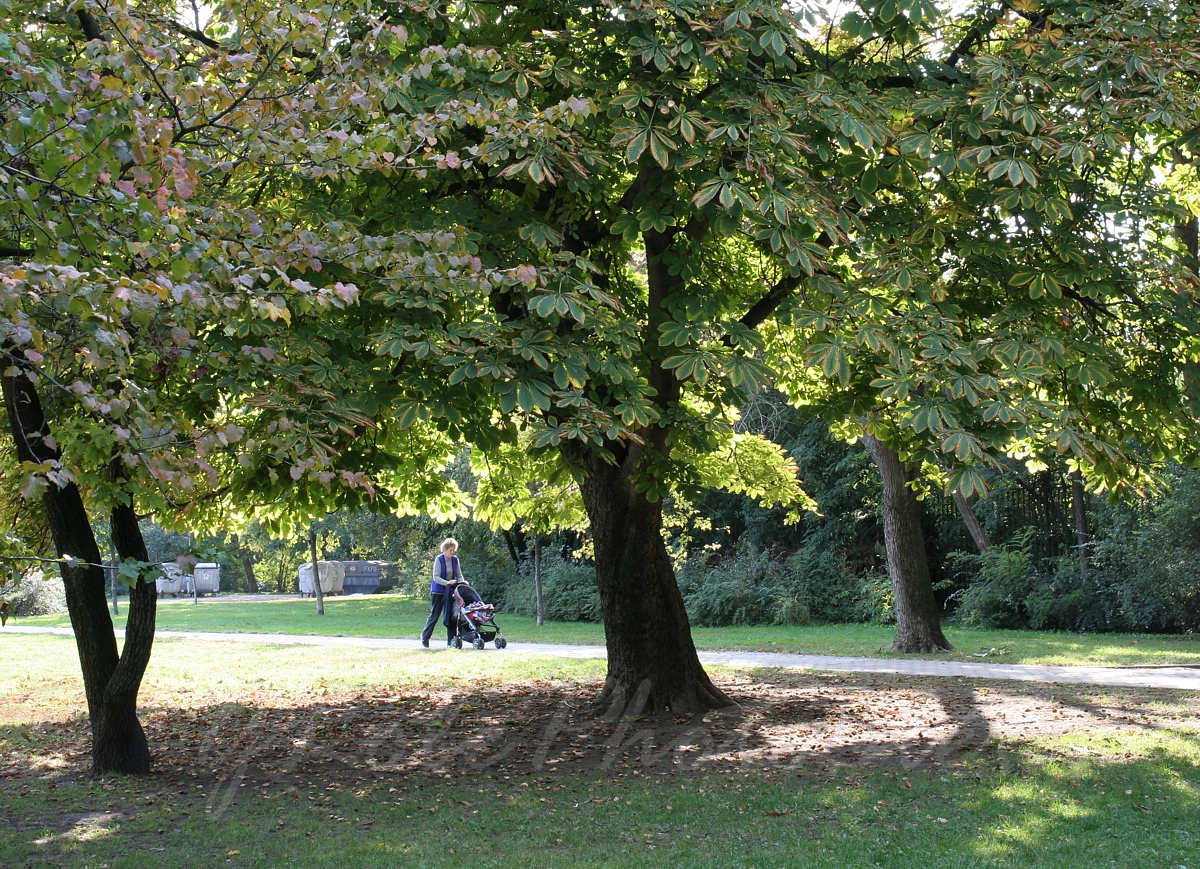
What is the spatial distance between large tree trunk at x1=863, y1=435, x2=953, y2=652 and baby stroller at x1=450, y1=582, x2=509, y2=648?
6208 millimetres

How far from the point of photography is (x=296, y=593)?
5000cm

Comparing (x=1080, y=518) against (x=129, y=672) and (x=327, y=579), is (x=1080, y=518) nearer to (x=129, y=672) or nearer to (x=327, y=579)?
(x=129, y=672)

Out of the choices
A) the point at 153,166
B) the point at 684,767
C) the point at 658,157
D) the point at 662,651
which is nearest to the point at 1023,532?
the point at 662,651

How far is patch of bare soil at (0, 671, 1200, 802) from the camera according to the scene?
320 inches

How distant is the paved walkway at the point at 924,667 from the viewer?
1156cm

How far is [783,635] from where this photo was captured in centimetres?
1988

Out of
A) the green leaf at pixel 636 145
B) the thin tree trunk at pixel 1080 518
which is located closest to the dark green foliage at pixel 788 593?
the thin tree trunk at pixel 1080 518

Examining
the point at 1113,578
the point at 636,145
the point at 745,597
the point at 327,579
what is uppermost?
the point at 636,145

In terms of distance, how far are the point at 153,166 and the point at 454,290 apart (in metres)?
1.88

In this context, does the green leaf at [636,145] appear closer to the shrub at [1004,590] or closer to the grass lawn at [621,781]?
the grass lawn at [621,781]

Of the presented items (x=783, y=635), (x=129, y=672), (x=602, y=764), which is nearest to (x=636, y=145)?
(x=602, y=764)

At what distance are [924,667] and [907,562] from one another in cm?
187

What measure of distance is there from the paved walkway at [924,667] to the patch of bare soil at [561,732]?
2.10ft

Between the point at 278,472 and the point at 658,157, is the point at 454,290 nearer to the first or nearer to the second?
the point at 658,157
